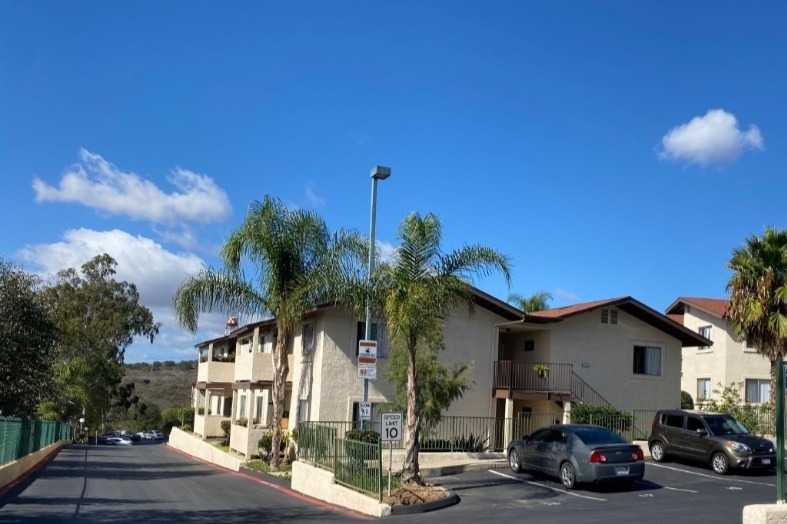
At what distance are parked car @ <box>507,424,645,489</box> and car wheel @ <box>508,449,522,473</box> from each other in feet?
1.98

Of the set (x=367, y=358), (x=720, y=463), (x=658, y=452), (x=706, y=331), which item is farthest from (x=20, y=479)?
(x=706, y=331)

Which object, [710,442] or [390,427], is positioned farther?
[710,442]

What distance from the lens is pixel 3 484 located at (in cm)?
2083

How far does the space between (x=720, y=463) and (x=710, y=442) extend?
64 cm

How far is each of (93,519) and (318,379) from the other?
48.4 feet

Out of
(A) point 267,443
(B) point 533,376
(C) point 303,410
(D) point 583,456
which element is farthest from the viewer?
(B) point 533,376

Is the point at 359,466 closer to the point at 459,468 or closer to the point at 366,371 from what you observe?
the point at 366,371

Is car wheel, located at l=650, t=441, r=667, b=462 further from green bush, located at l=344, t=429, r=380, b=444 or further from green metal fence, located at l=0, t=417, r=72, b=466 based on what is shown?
green metal fence, located at l=0, t=417, r=72, b=466

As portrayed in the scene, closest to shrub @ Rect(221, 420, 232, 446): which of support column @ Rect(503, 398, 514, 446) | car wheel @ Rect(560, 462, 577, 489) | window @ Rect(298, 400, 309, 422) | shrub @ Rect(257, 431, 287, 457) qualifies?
window @ Rect(298, 400, 309, 422)

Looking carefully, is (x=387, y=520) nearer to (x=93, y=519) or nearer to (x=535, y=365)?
(x=93, y=519)

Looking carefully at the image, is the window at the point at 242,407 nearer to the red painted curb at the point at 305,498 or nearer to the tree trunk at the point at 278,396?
the red painted curb at the point at 305,498

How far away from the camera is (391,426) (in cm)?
1728

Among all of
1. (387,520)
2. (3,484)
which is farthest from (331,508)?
(3,484)

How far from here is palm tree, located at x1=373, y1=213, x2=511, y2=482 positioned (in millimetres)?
18969
